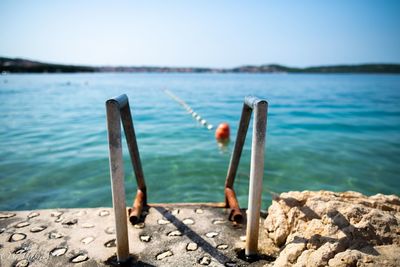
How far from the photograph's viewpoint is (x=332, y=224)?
2.94m

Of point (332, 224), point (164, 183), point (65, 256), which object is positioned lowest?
point (164, 183)

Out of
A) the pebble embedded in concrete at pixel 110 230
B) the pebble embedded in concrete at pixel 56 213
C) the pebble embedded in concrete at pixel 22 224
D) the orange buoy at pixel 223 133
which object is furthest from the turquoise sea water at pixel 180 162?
the pebble embedded in concrete at pixel 110 230

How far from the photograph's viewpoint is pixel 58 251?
10.9ft

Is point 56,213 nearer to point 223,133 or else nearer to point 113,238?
point 113,238

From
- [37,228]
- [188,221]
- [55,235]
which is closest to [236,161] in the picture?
[188,221]

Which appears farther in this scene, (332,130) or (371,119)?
(371,119)

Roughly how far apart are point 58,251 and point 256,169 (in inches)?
107

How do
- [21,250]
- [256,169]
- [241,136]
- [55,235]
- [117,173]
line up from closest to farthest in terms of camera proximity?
[117,173]
[256,169]
[21,250]
[55,235]
[241,136]

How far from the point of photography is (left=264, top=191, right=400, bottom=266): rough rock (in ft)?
8.07

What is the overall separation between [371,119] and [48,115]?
24460mm

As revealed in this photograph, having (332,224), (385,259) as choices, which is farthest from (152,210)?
(385,259)

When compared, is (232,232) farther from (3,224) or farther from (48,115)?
(48,115)

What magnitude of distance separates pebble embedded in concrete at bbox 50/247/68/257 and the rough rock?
263cm

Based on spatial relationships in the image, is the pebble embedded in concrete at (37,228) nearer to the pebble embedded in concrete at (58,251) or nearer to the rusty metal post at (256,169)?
the pebble embedded in concrete at (58,251)
